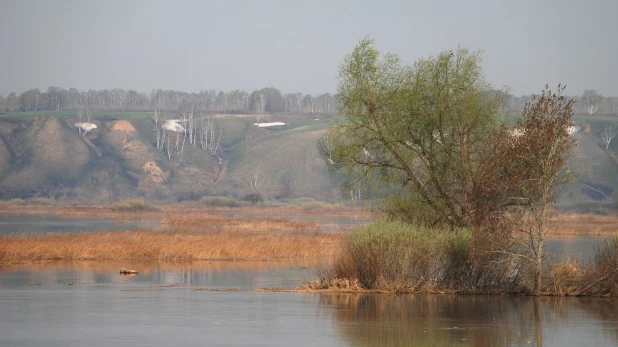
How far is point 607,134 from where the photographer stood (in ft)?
592

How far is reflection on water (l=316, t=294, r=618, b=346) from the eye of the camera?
20.3m

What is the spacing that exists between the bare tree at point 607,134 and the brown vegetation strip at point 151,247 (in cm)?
13652

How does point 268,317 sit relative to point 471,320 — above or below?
below

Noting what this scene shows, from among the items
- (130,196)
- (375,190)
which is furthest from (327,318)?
(130,196)

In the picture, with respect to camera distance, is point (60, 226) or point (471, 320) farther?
point (60, 226)

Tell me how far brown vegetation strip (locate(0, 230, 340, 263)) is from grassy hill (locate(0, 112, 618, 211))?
342 ft

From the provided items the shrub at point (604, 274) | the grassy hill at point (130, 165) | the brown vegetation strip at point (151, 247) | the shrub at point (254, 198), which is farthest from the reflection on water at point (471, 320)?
the grassy hill at point (130, 165)

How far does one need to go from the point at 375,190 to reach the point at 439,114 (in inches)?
166

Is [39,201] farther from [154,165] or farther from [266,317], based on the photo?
[266,317]

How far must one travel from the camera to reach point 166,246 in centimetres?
4719

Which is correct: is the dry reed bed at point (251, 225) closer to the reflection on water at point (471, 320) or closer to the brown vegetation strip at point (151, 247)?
the brown vegetation strip at point (151, 247)

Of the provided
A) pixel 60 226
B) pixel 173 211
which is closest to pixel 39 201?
pixel 173 211

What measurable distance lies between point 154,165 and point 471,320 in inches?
6312

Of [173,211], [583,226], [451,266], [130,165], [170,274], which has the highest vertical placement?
[451,266]
